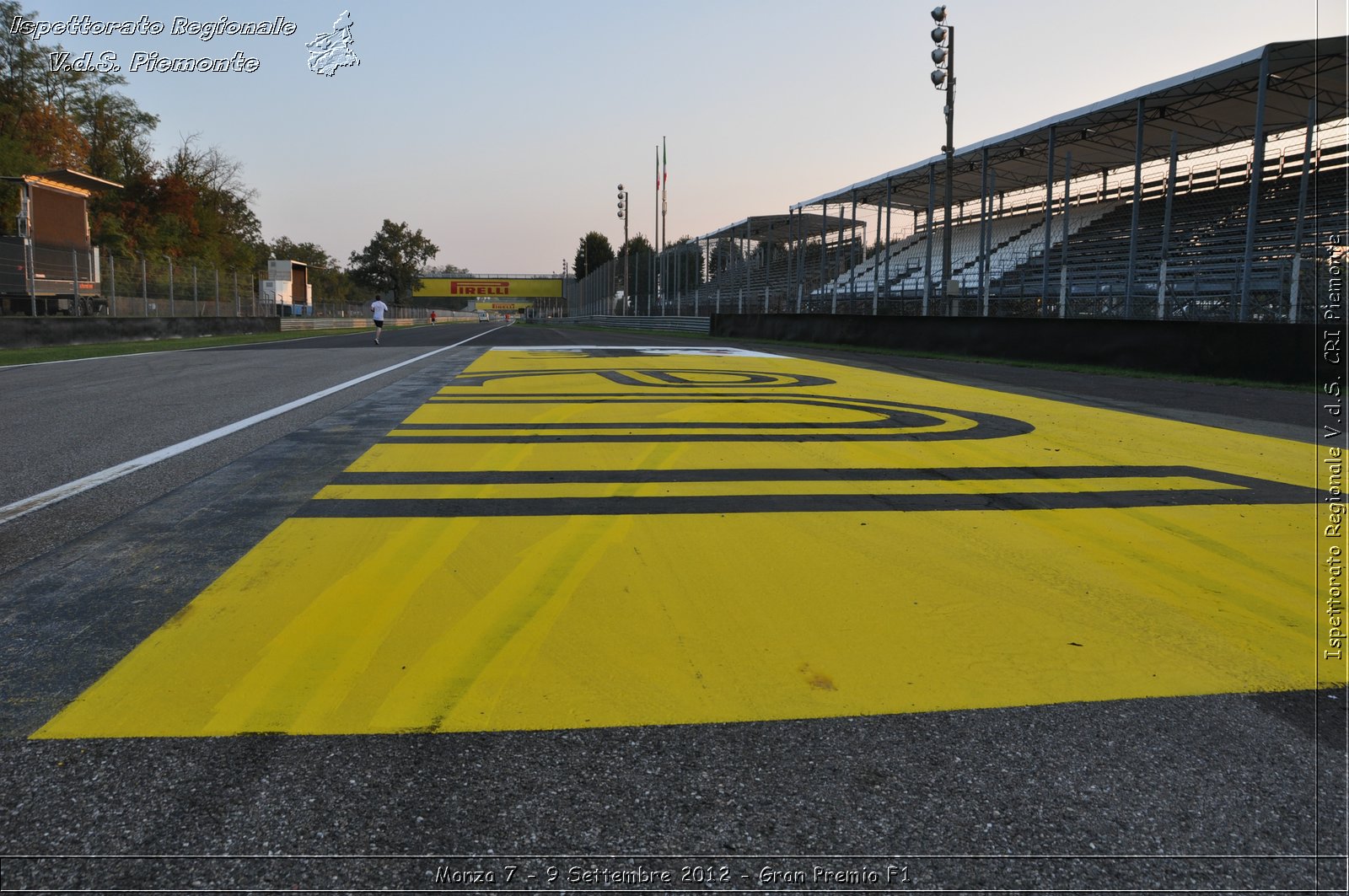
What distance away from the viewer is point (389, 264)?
145000mm

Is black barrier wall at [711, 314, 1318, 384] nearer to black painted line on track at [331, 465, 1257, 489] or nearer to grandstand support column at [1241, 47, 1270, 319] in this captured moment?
grandstand support column at [1241, 47, 1270, 319]

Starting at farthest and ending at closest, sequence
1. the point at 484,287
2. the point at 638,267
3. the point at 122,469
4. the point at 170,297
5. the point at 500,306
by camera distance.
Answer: the point at 500,306 → the point at 484,287 → the point at 638,267 → the point at 170,297 → the point at 122,469

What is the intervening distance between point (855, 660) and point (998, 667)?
16.1 inches

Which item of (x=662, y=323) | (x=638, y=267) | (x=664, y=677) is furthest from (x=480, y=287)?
(x=664, y=677)

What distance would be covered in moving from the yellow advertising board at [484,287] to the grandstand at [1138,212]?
84700 millimetres

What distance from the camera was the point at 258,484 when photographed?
4.88 meters

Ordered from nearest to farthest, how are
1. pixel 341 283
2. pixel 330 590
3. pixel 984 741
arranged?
pixel 984 741 < pixel 330 590 < pixel 341 283

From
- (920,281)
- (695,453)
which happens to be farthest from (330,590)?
(920,281)

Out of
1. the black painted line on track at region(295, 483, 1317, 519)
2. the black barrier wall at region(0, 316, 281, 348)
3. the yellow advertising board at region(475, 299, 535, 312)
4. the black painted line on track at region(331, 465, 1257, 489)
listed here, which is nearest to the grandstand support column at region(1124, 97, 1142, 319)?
the black painted line on track at region(331, 465, 1257, 489)

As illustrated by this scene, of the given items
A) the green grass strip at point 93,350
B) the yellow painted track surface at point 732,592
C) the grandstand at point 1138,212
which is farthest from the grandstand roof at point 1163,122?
the green grass strip at point 93,350

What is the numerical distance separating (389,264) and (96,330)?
432 ft

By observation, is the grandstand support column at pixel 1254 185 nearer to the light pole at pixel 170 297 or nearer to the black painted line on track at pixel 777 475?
A: the black painted line on track at pixel 777 475

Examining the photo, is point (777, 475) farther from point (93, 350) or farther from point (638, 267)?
point (638, 267)

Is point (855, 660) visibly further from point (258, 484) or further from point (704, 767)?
point (258, 484)
